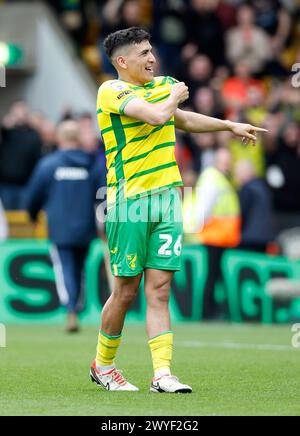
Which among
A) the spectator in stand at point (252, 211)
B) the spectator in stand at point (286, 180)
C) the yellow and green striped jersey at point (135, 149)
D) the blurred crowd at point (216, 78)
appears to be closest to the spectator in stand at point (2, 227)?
the blurred crowd at point (216, 78)

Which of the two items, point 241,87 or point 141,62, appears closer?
point 141,62

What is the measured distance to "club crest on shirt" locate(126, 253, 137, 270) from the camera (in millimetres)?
8453

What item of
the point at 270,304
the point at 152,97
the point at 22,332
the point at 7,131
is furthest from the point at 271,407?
the point at 7,131

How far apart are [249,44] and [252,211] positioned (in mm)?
5459

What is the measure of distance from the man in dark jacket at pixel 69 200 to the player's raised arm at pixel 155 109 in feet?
22.0

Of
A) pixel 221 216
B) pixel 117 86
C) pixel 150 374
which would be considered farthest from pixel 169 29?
pixel 117 86

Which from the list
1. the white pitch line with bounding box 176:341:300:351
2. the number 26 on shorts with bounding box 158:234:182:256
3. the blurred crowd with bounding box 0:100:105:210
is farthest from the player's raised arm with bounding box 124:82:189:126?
the blurred crowd with bounding box 0:100:105:210

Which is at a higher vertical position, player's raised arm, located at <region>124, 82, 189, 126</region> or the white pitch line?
player's raised arm, located at <region>124, 82, 189, 126</region>

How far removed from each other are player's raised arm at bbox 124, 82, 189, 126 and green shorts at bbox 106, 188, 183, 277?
0.58 meters

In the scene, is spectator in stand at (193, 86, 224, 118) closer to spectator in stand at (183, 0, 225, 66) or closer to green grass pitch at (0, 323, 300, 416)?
spectator in stand at (183, 0, 225, 66)

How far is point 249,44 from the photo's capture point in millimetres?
21953

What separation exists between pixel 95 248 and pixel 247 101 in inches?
191

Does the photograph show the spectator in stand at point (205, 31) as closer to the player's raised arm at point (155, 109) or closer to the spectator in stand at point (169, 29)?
the spectator in stand at point (169, 29)

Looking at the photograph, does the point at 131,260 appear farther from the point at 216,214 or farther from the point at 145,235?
the point at 216,214
